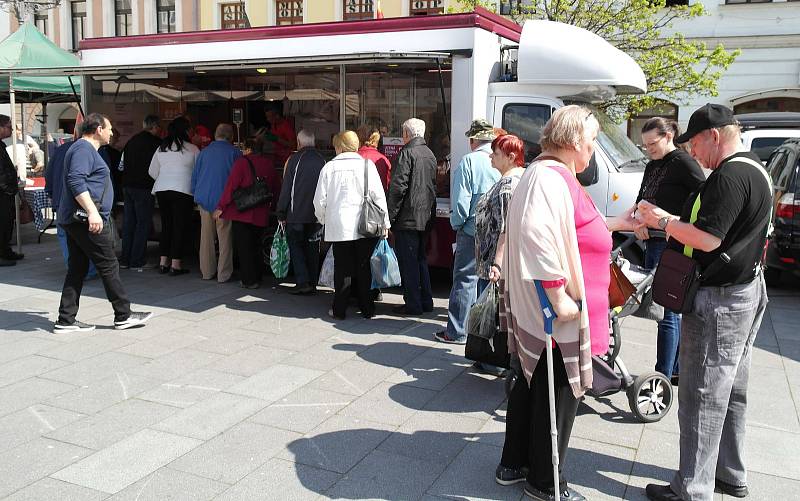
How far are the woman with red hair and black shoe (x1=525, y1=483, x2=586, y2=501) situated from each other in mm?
1737

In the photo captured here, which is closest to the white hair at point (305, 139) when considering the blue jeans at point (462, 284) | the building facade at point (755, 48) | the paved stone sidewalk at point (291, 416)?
the paved stone sidewalk at point (291, 416)

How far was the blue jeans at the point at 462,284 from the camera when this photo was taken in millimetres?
5824

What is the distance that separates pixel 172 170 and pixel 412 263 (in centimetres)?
349

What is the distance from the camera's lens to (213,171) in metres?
8.27

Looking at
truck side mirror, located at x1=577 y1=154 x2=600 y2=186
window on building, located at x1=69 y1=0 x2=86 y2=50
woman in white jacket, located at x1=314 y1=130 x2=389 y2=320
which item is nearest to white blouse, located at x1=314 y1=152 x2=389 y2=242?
woman in white jacket, located at x1=314 y1=130 x2=389 y2=320

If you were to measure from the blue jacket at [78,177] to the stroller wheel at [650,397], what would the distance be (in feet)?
14.9

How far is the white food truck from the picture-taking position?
23.8ft

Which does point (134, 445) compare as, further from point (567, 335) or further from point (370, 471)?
point (567, 335)

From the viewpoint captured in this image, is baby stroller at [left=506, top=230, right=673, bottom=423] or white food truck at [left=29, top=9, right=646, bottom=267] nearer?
baby stroller at [left=506, top=230, right=673, bottom=423]

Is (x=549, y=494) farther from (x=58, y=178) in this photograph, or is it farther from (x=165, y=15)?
(x=165, y=15)

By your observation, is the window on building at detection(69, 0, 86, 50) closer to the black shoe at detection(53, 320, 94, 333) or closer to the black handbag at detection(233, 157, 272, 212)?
the black handbag at detection(233, 157, 272, 212)

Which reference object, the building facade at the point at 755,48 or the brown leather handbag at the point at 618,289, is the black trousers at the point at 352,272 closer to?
the brown leather handbag at the point at 618,289

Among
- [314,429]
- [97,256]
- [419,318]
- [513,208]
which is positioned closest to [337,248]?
[419,318]

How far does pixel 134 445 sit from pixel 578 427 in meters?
2.56
